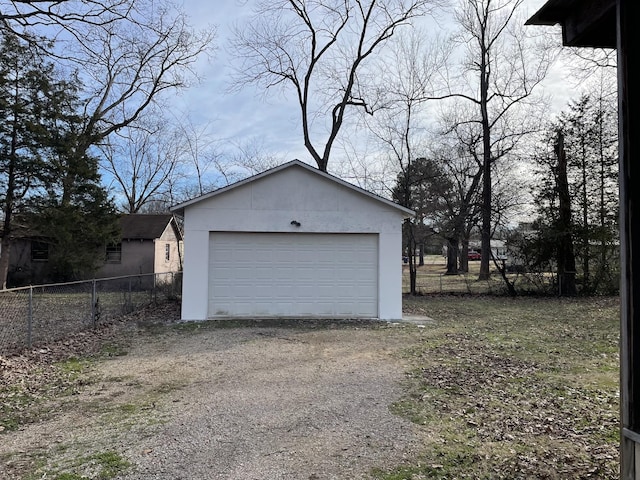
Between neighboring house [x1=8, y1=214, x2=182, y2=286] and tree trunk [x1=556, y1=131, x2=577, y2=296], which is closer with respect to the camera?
tree trunk [x1=556, y1=131, x2=577, y2=296]

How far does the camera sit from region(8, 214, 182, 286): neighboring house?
21875 millimetres

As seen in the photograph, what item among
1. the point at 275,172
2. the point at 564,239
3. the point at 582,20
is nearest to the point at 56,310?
the point at 275,172

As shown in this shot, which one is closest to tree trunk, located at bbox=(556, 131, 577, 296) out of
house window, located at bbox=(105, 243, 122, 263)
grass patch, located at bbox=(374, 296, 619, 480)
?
grass patch, located at bbox=(374, 296, 619, 480)

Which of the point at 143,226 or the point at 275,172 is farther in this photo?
the point at 143,226

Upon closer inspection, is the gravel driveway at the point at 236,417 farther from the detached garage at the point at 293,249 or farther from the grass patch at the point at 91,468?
the detached garage at the point at 293,249

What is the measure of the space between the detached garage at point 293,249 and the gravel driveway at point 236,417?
345 centimetres

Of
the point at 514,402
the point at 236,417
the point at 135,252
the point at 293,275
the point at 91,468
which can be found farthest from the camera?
the point at 135,252

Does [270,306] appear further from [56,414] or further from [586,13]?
[586,13]

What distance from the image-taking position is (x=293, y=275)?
11883mm

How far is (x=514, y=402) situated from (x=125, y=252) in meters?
22.7

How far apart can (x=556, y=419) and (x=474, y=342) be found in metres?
4.36

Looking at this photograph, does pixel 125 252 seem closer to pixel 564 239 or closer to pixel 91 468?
pixel 564 239

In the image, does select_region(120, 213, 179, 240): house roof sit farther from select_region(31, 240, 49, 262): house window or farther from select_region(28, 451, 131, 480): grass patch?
select_region(28, 451, 131, 480): grass patch

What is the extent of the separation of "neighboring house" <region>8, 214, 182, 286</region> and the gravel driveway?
53.9ft
